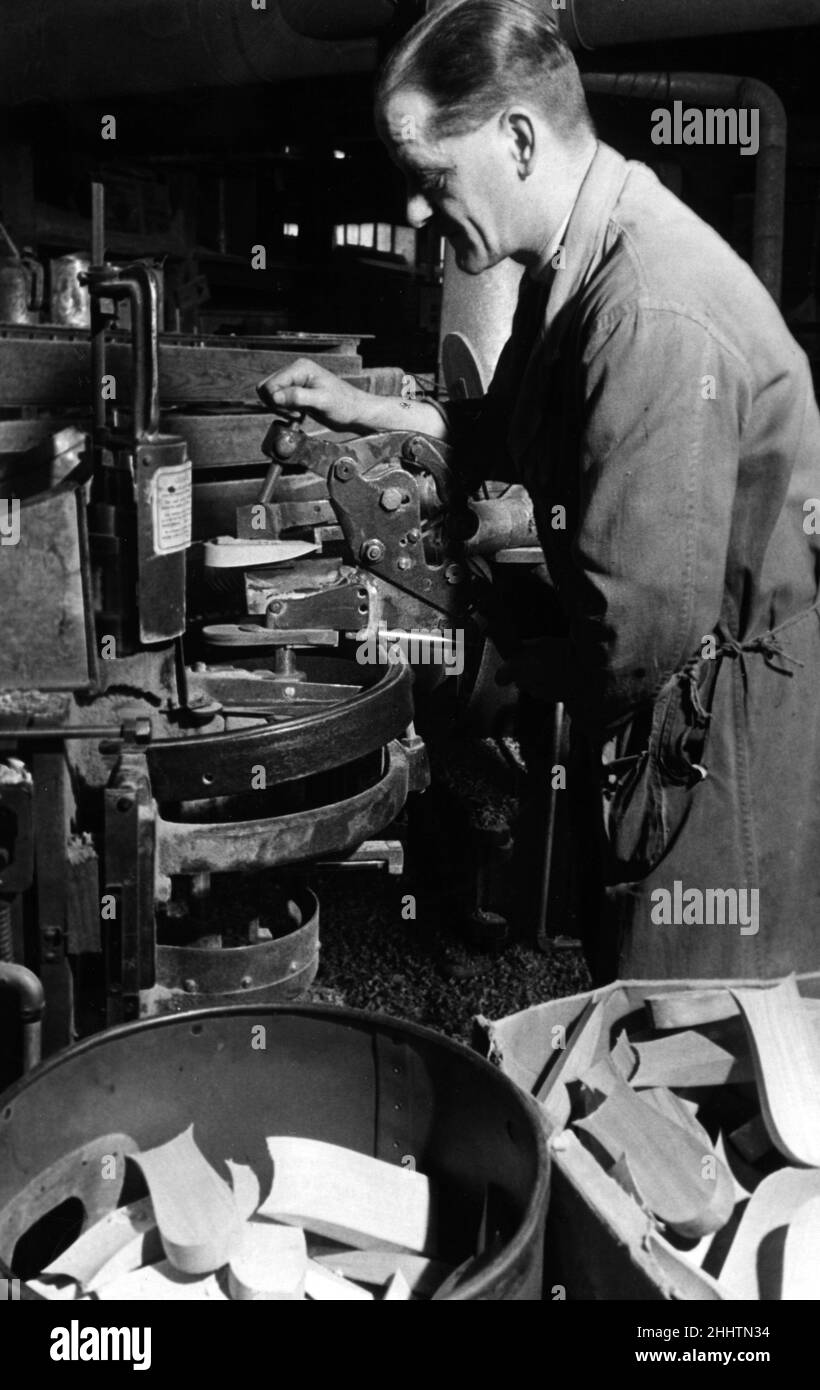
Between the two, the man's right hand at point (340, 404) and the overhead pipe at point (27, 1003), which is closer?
the overhead pipe at point (27, 1003)

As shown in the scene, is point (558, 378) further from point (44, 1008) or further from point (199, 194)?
point (199, 194)

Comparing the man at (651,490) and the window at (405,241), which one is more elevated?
the window at (405,241)

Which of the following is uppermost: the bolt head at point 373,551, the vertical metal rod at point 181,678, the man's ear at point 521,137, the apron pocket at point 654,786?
the man's ear at point 521,137

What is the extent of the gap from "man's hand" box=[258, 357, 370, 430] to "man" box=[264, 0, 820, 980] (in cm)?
39

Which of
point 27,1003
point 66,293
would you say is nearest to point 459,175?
point 27,1003

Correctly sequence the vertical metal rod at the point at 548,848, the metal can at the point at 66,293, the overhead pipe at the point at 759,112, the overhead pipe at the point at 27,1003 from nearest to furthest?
the overhead pipe at the point at 27,1003, the vertical metal rod at the point at 548,848, the metal can at the point at 66,293, the overhead pipe at the point at 759,112

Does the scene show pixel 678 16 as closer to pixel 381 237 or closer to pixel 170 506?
pixel 170 506

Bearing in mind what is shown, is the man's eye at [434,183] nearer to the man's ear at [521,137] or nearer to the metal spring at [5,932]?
the man's ear at [521,137]

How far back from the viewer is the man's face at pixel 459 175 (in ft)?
4.33

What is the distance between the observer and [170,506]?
4.51 ft

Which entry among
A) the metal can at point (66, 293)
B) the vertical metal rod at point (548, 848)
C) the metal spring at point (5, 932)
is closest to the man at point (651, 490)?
the metal spring at point (5, 932)

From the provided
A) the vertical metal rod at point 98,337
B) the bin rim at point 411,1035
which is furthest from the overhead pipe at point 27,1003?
the vertical metal rod at point 98,337

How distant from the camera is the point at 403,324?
7.26 meters

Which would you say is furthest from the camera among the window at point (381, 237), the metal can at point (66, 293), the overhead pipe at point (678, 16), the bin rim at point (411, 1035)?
the window at point (381, 237)
